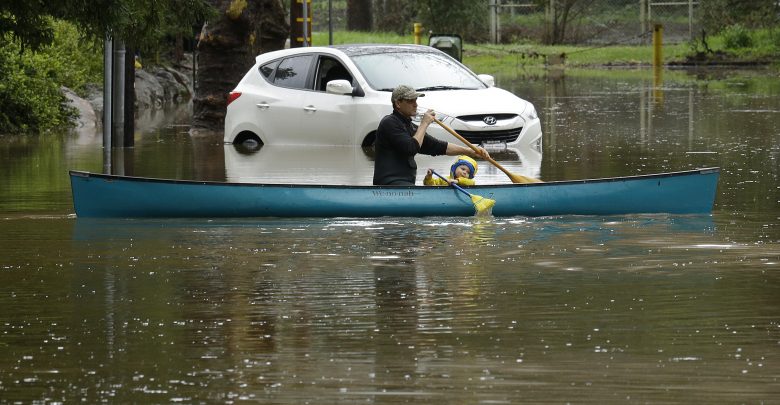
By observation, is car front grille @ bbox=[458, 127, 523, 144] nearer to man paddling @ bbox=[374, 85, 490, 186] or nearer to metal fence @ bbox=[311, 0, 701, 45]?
man paddling @ bbox=[374, 85, 490, 186]

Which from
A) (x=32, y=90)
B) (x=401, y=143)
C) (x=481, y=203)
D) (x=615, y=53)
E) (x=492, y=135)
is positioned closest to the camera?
(x=481, y=203)

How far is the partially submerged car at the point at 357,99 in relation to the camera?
1931 centimetres

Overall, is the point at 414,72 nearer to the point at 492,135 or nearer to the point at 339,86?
the point at 339,86

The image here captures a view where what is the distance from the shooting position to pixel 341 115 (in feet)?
66.5

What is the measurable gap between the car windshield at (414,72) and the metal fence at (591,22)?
126 feet

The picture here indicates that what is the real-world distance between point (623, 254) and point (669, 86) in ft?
89.5

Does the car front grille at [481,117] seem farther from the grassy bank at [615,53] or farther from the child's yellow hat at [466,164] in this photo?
the grassy bank at [615,53]

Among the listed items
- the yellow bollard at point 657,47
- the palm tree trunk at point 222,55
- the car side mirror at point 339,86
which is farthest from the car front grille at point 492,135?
the yellow bollard at point 657,47

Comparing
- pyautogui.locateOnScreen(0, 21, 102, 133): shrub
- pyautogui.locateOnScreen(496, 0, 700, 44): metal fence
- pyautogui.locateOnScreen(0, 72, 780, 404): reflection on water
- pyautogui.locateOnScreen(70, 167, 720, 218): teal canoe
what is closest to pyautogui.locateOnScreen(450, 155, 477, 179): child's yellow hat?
pyautogui.locateOnScreen(70, 167, 720, 218): teal canoe

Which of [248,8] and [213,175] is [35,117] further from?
[213,175]

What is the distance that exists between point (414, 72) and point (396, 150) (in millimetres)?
5813

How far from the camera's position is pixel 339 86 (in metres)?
19.8

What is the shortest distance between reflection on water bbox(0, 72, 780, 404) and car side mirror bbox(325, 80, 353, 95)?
383cm

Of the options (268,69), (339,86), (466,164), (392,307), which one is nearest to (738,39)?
(268,69)
